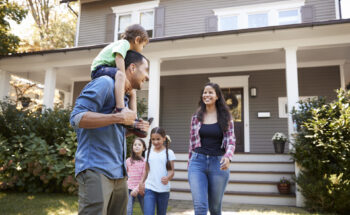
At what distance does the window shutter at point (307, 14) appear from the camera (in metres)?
8.83

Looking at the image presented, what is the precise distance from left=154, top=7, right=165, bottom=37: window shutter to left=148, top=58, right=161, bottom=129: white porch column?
2.94 m

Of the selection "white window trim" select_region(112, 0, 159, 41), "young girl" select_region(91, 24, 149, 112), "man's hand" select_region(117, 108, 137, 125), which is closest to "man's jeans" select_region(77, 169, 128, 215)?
"man's hand" select_region(117, 108, 137, 125)

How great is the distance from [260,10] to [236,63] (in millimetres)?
2108

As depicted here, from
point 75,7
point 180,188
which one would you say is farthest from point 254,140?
point 75,7

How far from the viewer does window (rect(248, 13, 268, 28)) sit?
373 inches

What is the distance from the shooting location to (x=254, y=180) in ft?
20.4

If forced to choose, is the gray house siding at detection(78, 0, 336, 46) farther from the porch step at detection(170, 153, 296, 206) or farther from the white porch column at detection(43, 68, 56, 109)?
the porch step at detection(170, 153, 296, 206)

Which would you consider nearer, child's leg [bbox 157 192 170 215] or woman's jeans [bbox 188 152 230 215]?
woman's jeans [bbox 188 152 230 215]

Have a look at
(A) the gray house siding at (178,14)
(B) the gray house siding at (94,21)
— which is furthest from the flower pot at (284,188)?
(B) the gray house siding at (94,21)

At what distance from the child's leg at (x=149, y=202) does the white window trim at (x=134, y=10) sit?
8.55 meters

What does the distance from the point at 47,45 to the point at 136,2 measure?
9519mm

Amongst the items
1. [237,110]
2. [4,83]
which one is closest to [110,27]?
[4,83]

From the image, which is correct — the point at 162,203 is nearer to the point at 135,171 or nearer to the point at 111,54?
the point at 135,171

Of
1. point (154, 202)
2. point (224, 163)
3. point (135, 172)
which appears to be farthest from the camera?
point (135, 172)
